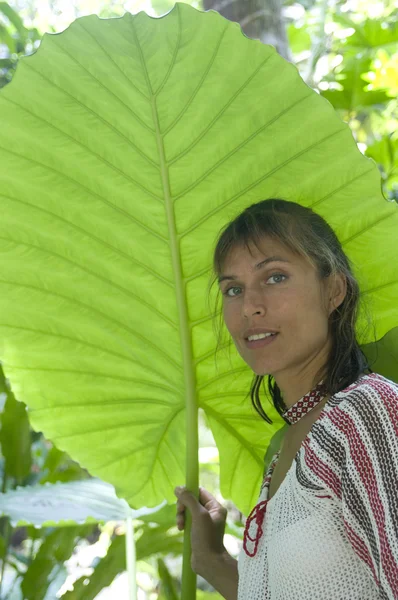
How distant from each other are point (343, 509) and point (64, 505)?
77cm

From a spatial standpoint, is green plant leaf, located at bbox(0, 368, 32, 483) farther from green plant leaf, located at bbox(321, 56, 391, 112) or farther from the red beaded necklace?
green plant leaf, located at bbox(321, 56, 391, 112)

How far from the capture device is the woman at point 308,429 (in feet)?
2.04

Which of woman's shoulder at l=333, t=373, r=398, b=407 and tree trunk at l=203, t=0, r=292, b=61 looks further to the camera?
tree trunk at l=203, t=0, r=292, b=61

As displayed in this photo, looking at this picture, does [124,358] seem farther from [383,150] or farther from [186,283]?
[383,150]

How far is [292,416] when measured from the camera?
88cm

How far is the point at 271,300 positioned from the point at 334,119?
0.24 meters

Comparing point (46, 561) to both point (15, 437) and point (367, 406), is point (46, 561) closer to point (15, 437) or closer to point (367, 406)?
point (15, 437)

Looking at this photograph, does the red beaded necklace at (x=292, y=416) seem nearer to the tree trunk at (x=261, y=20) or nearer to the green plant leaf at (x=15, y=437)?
the green plant leaf at (x=15, y=437)

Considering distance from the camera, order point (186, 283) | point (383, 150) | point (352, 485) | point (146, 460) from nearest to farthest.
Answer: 1. point (352, 485)
2. point (186, 283)
3. point (146, 460)
4. point (383, 150)

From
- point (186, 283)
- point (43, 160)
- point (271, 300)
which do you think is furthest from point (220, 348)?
point (43, 160)

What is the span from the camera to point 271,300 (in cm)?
83

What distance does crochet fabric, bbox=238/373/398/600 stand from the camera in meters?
0.60

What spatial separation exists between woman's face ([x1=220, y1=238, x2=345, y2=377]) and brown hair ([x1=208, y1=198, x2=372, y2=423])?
12 millimetres

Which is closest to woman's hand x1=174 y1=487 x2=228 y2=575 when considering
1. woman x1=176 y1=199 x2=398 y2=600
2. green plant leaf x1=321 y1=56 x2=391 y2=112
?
woman x1=176 y1=199 x2=398 y2=600
